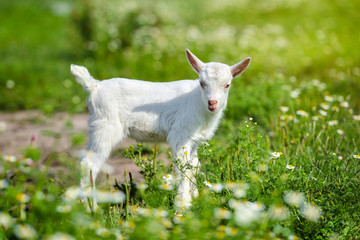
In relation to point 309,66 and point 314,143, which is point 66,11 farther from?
point 314,143

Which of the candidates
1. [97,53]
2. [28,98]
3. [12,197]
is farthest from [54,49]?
[12,197]

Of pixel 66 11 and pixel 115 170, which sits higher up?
pixel 66 11

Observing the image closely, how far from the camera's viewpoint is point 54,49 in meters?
10.7

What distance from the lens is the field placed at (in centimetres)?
217

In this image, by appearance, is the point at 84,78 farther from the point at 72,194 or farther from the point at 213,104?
the point at 72,194

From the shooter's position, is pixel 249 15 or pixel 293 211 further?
pixel 249 15

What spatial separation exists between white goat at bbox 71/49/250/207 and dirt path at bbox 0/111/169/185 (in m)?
0.61

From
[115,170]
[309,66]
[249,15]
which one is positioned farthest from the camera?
[249,15]

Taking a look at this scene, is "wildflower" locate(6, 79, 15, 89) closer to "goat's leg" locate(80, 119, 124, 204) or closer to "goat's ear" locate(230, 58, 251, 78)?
"goat's leg" locate(80, 119, 124, 204)

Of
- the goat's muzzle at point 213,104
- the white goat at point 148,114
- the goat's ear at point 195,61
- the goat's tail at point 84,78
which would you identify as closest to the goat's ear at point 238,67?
the white goat at point 148,114

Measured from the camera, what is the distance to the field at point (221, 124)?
2.17 metres

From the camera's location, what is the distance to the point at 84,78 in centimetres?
332

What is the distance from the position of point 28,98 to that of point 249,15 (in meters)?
8.93

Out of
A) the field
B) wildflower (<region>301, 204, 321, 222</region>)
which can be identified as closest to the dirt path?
the field
